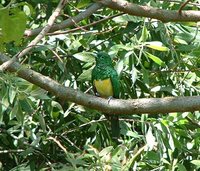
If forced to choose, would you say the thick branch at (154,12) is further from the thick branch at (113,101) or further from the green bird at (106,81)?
the green bird at (106,81)

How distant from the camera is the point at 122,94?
144 inches

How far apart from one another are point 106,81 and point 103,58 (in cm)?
35

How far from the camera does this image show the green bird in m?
3.45

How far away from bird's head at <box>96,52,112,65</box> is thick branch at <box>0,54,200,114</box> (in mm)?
1049

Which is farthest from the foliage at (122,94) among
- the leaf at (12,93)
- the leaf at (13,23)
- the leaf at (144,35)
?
the leaf at (13,23)

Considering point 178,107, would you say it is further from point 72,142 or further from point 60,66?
point 72,142

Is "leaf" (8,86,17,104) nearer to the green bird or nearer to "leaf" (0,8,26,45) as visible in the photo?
"leaf" (0,8,26,45)

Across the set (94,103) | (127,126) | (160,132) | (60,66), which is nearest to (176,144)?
(160,132)

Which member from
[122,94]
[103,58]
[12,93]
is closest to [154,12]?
Answer: [12,93]

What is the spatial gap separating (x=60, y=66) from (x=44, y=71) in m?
0.37

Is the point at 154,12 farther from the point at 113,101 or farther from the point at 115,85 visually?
the point at 115,85

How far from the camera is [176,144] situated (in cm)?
320

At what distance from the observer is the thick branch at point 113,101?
2.21m

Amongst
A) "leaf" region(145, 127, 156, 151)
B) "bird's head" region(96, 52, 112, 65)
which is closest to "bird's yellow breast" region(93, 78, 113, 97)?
"bird's head" region(96, 52, 112, 65)
